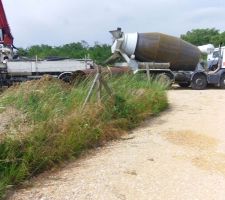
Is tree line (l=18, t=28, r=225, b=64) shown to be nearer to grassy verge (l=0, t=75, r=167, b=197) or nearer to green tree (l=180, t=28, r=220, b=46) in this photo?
grassy verge (l=0, t=75, r=167, b=197)

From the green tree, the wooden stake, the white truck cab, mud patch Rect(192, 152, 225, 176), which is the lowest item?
mud patch Rect(192, 152, 225, 176)

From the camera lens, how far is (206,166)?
23.9 feet

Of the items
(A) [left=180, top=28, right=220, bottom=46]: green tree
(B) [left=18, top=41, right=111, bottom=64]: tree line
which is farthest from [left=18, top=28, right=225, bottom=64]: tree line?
(A) [left=180, top=28, right=220, bottom=46]: green tree

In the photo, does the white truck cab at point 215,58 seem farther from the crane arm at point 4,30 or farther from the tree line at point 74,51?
the crane arm at point 4,30

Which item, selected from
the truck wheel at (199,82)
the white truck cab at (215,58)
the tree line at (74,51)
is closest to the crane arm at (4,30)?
the tree line at (74,51)

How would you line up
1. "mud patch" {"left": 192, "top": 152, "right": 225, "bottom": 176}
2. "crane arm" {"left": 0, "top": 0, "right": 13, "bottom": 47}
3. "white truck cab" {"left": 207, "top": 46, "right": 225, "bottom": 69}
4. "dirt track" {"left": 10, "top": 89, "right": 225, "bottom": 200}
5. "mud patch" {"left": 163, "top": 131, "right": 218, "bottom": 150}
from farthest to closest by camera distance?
"white truck cab" {"left": 207, "top": 46, "right": 225, "bottom": 69} → "crane arm" {"left": 0, "top": 0, "right": 13, "bottom": 47} → "mud patch" {"left": 163, "top": 131, "right": 218, "bottom": 150} → "mud patch" {"left": 192, "top": 152, "right": 225, "bottom": 176} → "dirt track" {"left": 10, "top": 89, "right": 225, "bottom": 200}

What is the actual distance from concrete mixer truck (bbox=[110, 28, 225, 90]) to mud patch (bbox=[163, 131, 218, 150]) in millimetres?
12098

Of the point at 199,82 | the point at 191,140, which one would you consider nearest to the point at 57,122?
the point at 191,140

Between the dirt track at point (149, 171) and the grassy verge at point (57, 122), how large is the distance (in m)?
0.27

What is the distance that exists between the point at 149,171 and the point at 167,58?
1706cm

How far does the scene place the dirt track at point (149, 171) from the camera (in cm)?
591

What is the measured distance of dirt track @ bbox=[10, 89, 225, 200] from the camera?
5.91 metres

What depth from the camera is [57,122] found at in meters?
7.48

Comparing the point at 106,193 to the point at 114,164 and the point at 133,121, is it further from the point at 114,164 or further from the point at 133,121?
the point at 133,121
